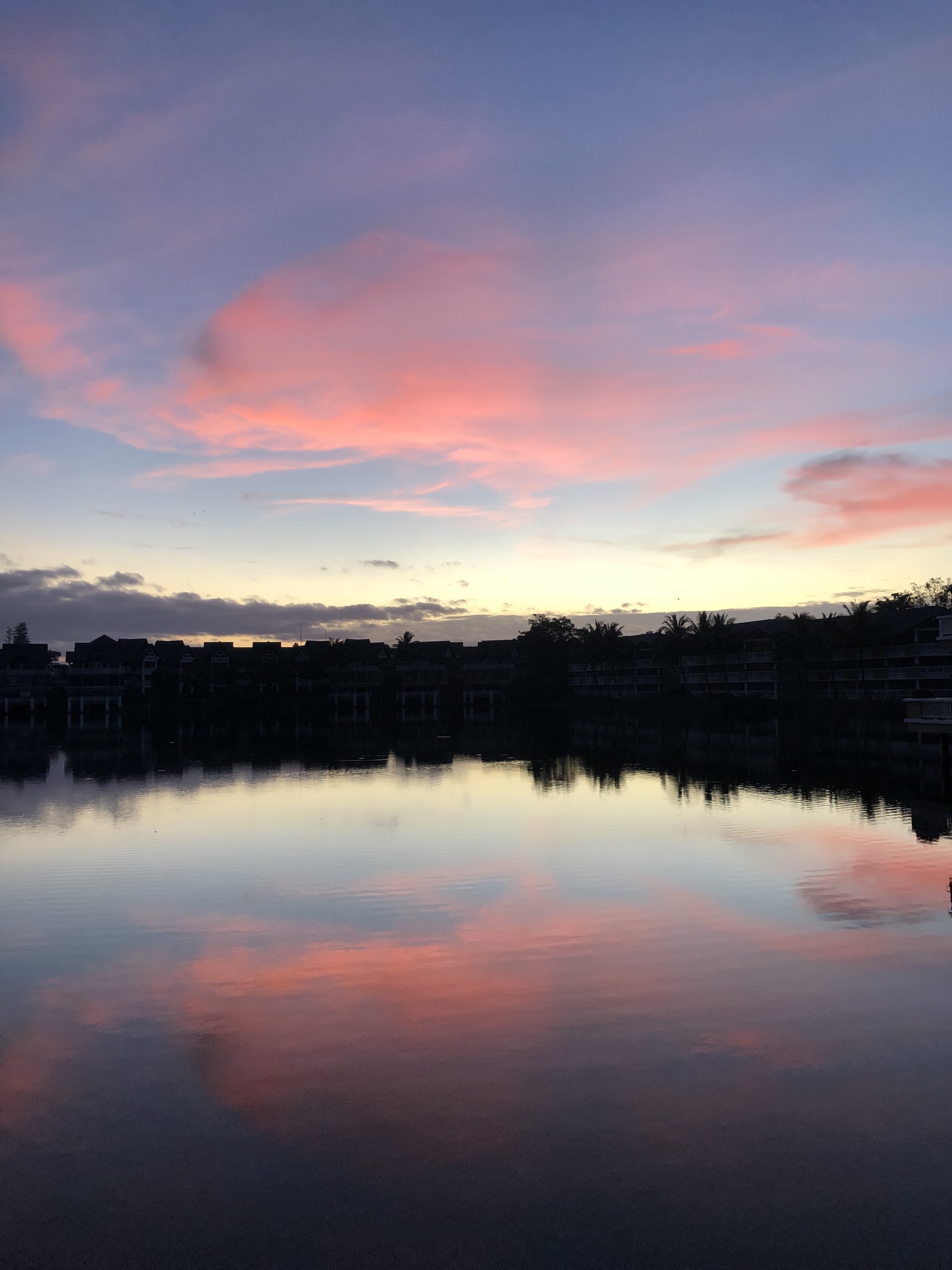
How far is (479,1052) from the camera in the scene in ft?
38.1

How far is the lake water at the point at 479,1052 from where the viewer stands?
7.87 meters

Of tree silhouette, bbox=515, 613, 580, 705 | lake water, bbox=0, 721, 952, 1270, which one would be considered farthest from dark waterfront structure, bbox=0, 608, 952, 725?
lake water, bbox=0, 721, 952, 1270

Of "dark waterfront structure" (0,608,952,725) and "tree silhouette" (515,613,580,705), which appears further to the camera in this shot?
"tree silhouette" (515,613,580,705)

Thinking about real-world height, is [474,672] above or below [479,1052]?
above

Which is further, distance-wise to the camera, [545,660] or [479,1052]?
[545,660]

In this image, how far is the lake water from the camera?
7.87 m

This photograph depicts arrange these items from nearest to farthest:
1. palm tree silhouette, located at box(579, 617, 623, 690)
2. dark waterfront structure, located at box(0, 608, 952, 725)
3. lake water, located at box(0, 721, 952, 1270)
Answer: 1. lake water, located at box(0, 721, 952, 1270)
2. dark waterfront structure, located at box(0, 608, 952, 725)
3. palm tree silhouette, located at box(579, 617, 623, 690)

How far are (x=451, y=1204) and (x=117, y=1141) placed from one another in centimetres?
359

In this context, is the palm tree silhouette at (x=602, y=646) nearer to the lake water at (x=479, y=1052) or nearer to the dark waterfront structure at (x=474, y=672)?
the dark waterfront structure at (x=474, y=672)

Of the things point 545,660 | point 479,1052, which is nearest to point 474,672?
point 545,660

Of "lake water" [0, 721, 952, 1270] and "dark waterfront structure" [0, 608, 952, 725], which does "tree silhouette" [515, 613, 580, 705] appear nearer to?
"dark waterfront structure" [0, 608, 952, 725]

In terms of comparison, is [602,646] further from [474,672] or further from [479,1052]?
[479,1052]

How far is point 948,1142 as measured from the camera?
904 cm

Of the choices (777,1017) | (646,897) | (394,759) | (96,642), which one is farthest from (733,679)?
(777,1017)
